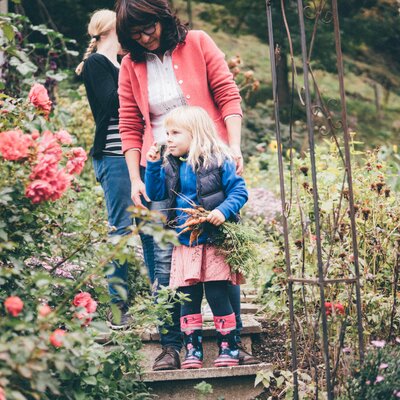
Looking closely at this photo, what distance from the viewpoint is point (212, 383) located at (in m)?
3.49

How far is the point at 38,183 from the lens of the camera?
2389mm

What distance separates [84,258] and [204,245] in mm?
624

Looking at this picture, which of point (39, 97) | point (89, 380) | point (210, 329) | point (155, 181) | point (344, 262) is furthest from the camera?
point (210, 329)

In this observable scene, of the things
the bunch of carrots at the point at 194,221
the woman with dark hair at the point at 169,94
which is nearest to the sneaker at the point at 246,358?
the woman with dark hair at the point at 169,94

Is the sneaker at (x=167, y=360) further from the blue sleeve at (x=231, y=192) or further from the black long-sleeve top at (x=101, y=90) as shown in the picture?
the black long-sleeve top at (x=101, y=90)

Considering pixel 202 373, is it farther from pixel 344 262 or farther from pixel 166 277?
pixel 344 262

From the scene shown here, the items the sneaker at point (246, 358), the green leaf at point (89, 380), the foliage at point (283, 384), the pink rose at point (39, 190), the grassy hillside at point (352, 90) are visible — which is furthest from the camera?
the grassy hillside at point (352, 90)

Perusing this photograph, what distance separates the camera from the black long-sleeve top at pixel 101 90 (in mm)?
3967

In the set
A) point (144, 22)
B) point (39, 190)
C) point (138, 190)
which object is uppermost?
point (144, 22)

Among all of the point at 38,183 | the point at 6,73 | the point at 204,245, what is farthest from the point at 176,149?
the point at 6,73

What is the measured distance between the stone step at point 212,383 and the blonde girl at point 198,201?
6 cm

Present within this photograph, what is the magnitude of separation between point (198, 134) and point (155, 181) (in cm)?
32

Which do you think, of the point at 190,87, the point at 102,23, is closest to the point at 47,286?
the point at 190,87

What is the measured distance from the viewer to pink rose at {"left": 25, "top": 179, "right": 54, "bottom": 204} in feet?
7.84
